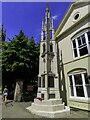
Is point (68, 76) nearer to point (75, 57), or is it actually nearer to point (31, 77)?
point (75, 57)

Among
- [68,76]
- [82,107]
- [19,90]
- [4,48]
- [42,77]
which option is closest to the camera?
[82,107]

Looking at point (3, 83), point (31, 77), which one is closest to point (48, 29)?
point (31, 77)

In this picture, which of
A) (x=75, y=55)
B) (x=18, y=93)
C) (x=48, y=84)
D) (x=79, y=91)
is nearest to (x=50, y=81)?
(x=48, y=84)

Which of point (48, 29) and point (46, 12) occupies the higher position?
point (46, 12)

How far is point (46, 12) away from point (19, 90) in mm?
9277

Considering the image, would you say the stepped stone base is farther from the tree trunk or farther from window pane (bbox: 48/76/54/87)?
the tree trunk

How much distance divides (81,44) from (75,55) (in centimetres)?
114

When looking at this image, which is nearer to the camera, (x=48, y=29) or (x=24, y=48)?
(x=48, y=29)

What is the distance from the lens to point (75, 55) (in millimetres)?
11219

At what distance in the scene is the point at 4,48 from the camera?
1620cm

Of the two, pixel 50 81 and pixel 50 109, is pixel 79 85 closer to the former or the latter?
pixel 50 81

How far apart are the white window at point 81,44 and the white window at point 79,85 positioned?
185 centimetres

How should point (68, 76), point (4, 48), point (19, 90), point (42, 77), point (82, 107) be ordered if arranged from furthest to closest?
point (4, 48), point (19, 90), point (68, 76), point (42, 77), point (82, 107)

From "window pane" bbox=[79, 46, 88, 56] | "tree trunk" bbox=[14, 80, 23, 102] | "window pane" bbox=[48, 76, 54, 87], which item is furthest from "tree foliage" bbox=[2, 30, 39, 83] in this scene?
"window pane" bbox=[79, 46, 88, 56]
